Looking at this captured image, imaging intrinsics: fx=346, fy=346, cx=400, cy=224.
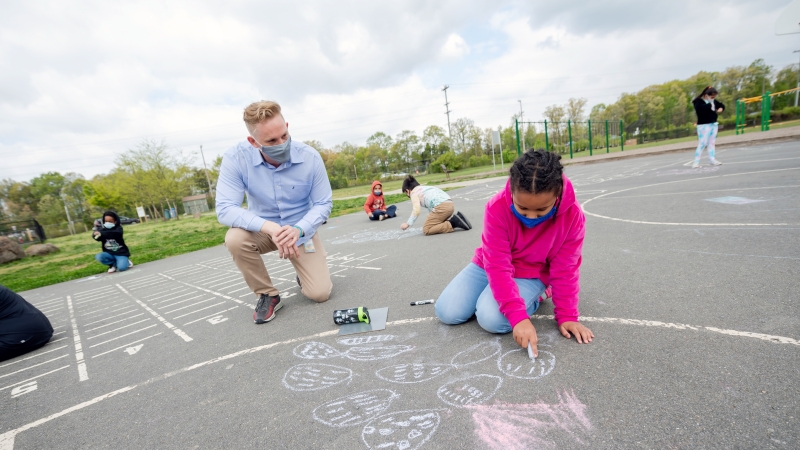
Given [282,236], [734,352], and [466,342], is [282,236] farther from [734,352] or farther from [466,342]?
[734,352]

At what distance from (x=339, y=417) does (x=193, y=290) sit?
3769mm

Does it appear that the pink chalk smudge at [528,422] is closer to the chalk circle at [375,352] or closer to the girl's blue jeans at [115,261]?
the chalk circle at [375,352]

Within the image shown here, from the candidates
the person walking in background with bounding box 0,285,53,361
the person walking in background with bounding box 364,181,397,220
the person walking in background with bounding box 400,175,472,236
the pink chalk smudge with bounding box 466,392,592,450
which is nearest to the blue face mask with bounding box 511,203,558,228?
the pink chalk smudge with bounding box 466,392,592,450

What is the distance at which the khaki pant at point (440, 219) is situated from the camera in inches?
230

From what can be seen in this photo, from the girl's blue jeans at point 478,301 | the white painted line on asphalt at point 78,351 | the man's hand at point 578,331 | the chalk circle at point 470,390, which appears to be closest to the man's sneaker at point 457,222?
the girl's blue jeans at point 478,301

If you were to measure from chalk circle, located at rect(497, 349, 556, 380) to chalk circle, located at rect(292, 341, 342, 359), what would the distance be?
3.53 feet

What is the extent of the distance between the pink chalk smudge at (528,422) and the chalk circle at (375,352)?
0.69 metres

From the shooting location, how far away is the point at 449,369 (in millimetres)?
1979

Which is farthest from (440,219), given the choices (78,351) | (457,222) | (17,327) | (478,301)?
(17,327)

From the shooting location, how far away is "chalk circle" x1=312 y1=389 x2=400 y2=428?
169 cm

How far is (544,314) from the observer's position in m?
2.50

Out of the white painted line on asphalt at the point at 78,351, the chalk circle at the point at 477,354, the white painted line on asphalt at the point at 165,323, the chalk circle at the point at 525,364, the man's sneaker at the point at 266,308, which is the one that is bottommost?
the chalk circle at the point at 525,364

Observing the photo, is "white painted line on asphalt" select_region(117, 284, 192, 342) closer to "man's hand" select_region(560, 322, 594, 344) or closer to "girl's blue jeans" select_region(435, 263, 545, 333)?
"girl's blue jeans" select_region(435, 263, 545, 333)

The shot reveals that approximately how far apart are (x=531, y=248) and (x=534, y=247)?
0.02m
